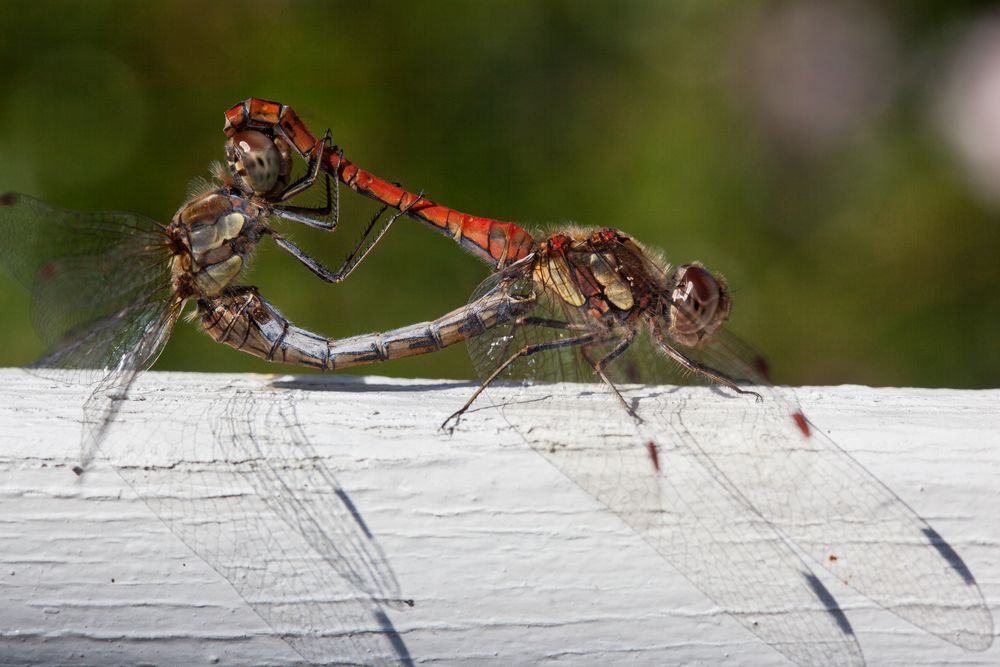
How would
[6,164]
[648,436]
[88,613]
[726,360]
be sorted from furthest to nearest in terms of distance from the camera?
[6,164]
[726,360]
[648,436]
[88,613]

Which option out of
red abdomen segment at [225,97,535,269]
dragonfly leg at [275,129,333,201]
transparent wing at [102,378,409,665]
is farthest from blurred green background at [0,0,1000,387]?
transparent wing at [102,378,409,665]

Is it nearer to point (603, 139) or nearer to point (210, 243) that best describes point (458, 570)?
point (210, 243)

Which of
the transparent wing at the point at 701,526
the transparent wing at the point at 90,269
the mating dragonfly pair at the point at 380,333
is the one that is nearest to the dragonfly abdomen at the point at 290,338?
the mating dragonfly pair at the point at 380,333

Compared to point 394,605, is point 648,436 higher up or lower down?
higher up

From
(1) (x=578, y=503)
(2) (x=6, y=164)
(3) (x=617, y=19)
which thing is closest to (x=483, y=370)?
(1) (x=578, y=503)

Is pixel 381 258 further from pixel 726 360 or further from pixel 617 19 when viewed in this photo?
pixel 726 360

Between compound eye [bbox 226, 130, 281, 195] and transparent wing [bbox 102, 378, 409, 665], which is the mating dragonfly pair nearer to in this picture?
compound eye [bbox 226, 130, 281, 195]
